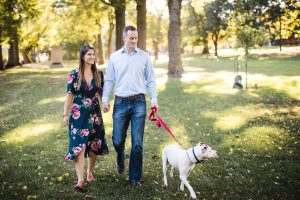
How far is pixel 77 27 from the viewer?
133ft

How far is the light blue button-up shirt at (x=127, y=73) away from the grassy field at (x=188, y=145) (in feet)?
5.67

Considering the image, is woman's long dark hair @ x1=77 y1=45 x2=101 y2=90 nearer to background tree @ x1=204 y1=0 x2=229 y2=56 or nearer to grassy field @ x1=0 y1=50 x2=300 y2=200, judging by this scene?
grassy field @ x1=0 y1=50 x2=300 y2=200

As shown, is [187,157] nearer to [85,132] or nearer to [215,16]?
[85,132]

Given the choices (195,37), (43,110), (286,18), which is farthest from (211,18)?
(43,110)

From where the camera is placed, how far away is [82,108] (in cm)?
550

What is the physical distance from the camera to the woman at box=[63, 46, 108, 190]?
546 cm

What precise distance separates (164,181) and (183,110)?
7.34m

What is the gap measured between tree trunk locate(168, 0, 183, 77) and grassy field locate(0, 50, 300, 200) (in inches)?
367

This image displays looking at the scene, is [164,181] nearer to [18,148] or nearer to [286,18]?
[18,148]

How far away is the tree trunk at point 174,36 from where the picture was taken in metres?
23.8

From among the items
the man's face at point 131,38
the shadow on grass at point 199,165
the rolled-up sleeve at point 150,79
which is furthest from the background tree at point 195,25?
the man's face at point 131,38

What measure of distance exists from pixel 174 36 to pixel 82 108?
19.5 meters

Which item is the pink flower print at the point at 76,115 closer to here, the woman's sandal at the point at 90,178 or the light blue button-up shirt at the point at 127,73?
the light blue button-up shirt at the point at 127,73

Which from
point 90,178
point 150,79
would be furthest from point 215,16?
point 90,178
